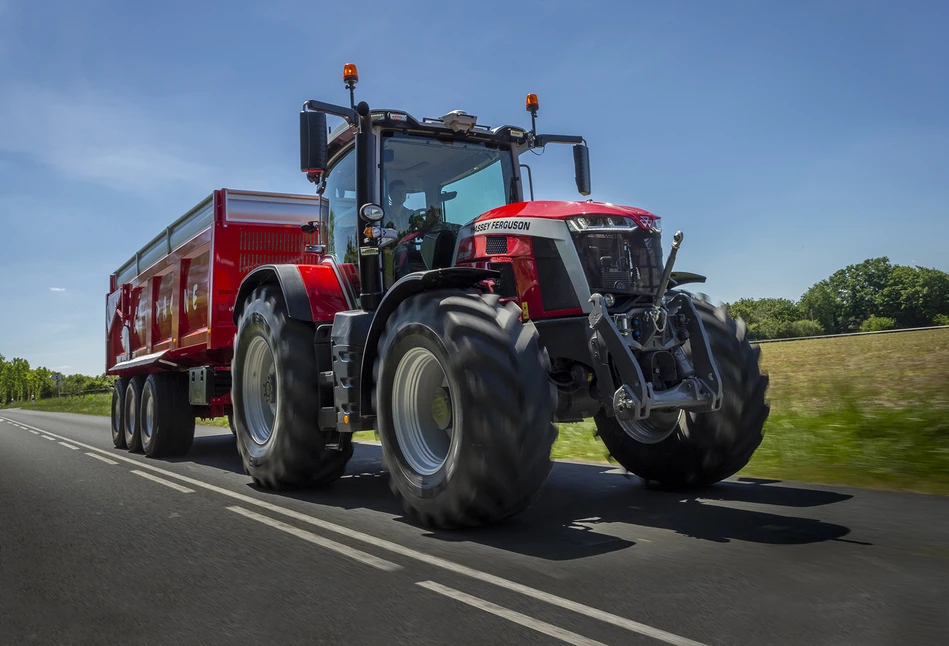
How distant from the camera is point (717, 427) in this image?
5621 mm

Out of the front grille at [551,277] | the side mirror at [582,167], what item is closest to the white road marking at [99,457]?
the side mirror at [582,167]

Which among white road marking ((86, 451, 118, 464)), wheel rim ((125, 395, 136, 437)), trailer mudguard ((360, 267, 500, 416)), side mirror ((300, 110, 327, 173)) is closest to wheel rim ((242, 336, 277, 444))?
trailer mudguard ((360, 267, 500, 416))

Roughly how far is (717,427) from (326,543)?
293 cm

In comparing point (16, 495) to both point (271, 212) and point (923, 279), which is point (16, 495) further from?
point (923, 279)

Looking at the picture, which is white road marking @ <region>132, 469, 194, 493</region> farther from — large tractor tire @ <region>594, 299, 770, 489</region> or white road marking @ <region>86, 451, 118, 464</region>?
large tractor tire @ <region>594, 299, 770, 489</region>

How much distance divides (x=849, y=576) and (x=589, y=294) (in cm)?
233

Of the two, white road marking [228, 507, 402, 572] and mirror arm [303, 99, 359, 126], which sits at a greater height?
mirror arm [303, 99, 359, 126]

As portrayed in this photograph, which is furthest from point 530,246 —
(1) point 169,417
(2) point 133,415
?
(2) point 133,415

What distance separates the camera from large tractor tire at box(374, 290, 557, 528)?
14.1ft

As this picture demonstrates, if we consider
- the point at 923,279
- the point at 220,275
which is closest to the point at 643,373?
the point at 220,275

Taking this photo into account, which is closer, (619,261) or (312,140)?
(619,261)

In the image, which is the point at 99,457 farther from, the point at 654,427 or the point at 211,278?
the point at 654,427

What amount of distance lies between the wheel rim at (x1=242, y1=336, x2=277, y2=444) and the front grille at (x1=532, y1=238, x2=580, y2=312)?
3.12 meters

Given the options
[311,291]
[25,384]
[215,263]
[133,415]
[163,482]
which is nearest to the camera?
[311,291]
